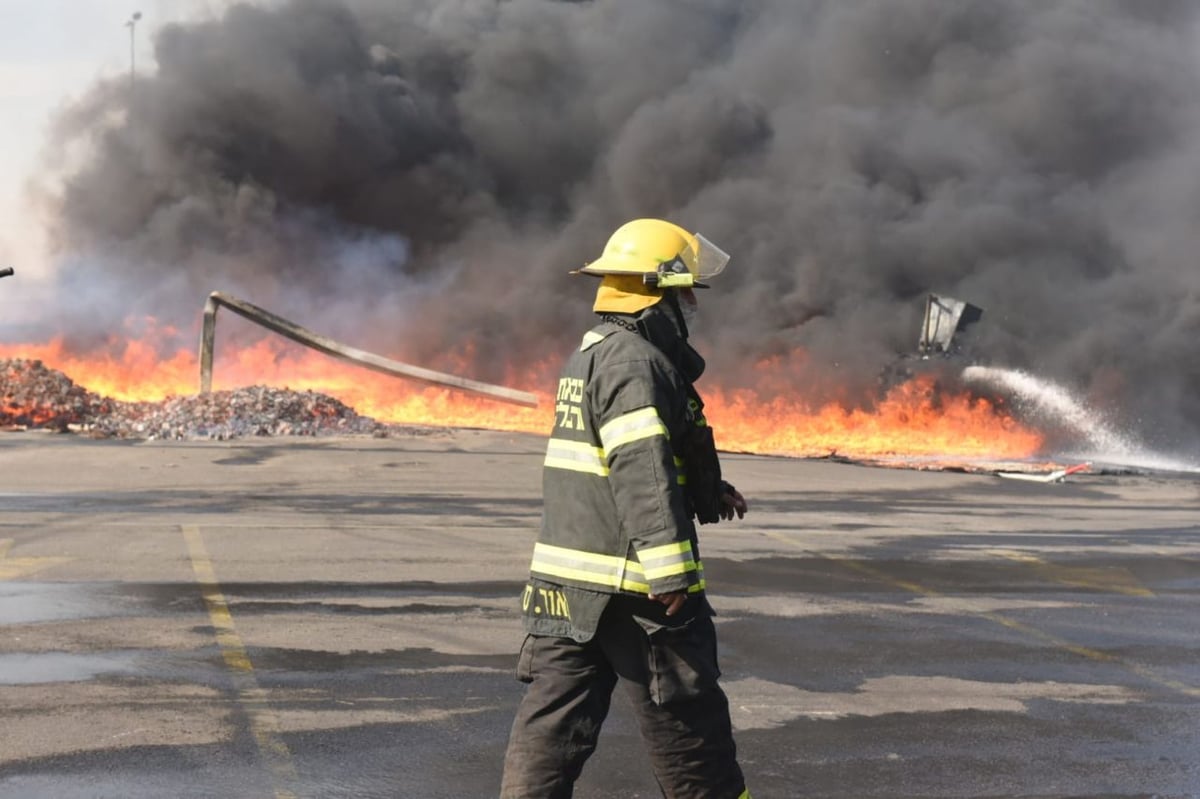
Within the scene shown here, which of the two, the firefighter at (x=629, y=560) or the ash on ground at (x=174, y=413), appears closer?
the firefighter at (x=629, y=560)

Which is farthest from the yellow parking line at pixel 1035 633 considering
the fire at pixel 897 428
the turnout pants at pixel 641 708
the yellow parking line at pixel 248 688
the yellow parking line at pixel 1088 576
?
the fire at pixel 897 428

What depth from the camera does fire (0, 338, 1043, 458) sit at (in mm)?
25703

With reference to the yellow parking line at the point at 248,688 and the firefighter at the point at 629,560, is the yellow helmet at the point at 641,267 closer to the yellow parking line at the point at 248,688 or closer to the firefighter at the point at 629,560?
the firefighter at the point at 629,560

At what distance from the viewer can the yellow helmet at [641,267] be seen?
3824mm

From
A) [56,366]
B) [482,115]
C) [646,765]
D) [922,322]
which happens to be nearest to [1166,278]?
[922,322]

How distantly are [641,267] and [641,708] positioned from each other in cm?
112

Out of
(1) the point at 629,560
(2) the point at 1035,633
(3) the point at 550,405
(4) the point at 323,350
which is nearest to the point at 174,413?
(4) the point at 323,350

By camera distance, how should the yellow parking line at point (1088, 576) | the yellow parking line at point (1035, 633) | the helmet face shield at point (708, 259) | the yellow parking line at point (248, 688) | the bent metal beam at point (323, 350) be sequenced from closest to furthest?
1. the helmet face shield at point (708, 259)
2. the yellow parking line at point (248, 688)
3. the yellow parking line at point (1035, 633)
4. the yellow parking line at point (1088, 576)
5. the bent metal beam at point (323, 350)

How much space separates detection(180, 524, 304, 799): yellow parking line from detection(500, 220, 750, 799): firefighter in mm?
1282

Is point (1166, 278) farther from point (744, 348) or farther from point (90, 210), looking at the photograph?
point (90, 210)

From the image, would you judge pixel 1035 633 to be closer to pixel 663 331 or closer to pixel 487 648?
pixel 487 648

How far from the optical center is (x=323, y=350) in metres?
26.3

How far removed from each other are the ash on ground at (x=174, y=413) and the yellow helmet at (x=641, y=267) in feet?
62.3

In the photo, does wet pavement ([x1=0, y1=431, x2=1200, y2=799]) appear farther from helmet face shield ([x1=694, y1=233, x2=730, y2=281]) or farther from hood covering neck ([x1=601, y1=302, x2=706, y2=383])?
helmet face shield ([x1=694, y1=233, x2=730, y2=281])
